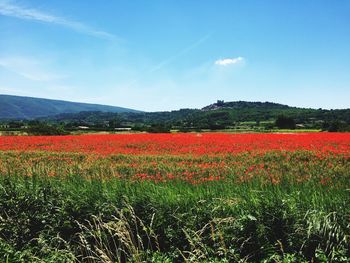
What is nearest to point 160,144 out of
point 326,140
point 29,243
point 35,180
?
point 326,140

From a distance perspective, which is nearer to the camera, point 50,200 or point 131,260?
point 131,260

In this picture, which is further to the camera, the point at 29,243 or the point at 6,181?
the point at 6,181

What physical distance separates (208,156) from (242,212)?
10.7 m

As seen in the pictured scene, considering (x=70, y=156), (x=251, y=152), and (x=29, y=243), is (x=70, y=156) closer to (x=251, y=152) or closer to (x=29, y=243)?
(x=251, y=152)

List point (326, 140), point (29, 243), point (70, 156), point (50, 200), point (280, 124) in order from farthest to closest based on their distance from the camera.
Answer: point (280, 124) → point (326, 140) → point (70, 156) → point (50, 200) → point (29, 243)

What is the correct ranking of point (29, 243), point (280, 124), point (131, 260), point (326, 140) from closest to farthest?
1. point (131, 260)
2. point (29, 243)
3. point (326, 140)
4. point (280, 124)

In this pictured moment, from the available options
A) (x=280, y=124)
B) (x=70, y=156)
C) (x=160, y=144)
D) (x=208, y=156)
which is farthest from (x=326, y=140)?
(x=280, y=124)

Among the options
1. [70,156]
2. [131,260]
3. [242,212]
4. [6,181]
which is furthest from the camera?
[70,156]

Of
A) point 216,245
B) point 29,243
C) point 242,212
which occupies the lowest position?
point 29,243

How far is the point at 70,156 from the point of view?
17.7 m

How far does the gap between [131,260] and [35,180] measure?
403 centimetres

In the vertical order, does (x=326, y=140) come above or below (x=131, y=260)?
above

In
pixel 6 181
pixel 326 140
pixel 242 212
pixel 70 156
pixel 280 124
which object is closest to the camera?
pixel 242 212

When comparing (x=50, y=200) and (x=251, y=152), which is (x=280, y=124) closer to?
(x=251, y=152)
